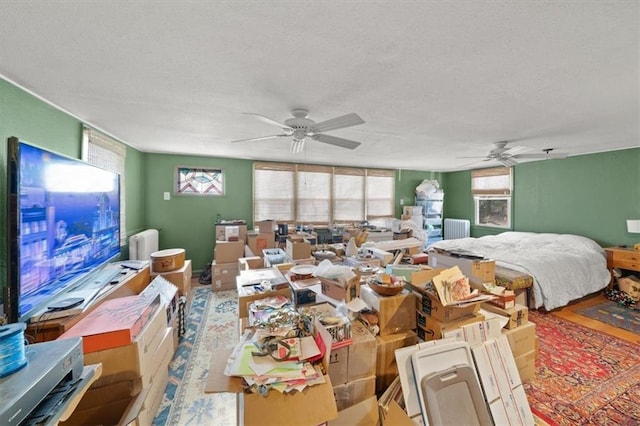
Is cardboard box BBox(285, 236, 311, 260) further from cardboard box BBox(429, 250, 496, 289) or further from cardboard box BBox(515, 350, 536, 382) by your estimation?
cardboard box BBox(515, 350, 536, 382)

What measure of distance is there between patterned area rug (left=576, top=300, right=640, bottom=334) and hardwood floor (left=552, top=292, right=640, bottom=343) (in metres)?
0.08

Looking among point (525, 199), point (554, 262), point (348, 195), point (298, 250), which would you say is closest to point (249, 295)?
point (298, 250)

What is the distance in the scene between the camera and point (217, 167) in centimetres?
456

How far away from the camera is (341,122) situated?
1908 mm

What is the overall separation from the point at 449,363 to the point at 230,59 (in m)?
2.18

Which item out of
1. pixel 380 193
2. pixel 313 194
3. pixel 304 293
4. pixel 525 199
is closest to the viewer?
pixel 304 293

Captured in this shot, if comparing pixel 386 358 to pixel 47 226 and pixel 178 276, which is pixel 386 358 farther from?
pixel 178 276

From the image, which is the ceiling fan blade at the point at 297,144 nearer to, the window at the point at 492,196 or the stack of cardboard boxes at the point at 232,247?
the stack of cardboard boxes at the point at 232,247

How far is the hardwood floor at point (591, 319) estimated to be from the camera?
8.21 ft

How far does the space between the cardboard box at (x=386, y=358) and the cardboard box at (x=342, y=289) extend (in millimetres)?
310

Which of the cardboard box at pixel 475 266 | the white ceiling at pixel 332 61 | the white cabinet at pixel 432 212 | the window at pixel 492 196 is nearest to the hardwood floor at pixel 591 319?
the cardboard box at pixel 475 266

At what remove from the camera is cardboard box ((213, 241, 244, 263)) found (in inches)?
150

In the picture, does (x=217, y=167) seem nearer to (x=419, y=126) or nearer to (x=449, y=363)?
(x=419, y=126)

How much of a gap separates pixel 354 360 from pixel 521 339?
145cm
